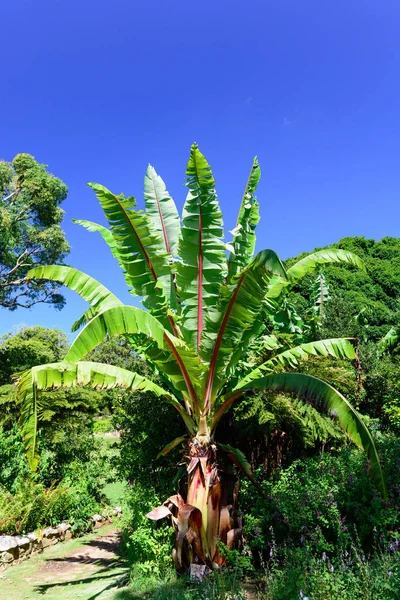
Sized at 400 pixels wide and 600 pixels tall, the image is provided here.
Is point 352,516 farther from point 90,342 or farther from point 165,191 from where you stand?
point 165,191

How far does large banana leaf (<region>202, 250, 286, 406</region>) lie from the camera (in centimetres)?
463

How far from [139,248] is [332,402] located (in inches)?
123

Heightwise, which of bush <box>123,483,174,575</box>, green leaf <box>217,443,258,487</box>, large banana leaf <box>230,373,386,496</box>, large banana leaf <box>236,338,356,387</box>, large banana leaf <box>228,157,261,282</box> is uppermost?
large banana leaf <box>228,157,261,282</box>

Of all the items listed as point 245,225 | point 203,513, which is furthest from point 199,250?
point 203,513

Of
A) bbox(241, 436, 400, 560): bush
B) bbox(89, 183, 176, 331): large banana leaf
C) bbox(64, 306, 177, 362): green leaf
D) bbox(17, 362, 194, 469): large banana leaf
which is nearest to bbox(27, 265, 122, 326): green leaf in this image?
bbox(89, 183, 176, 331): large banana leaf

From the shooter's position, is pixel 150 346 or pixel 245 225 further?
pixel 245 225

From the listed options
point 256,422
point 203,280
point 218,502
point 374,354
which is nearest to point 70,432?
point 256,422

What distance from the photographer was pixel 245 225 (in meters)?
5.75

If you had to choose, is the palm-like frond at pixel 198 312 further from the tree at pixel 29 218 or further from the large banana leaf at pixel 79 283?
the tree at pixel 29 218

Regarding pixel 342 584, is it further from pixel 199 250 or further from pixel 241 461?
pixel 199 250

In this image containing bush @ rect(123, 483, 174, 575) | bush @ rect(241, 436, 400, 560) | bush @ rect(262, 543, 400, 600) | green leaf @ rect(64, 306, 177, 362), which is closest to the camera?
bush @ rect(262, 543, 400, 600)

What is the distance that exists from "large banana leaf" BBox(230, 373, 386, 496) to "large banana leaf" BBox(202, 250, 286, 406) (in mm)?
598

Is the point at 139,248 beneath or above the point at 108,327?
above

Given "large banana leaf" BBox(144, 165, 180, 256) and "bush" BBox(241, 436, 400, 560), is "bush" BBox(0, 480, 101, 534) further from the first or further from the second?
"large banana leaf" BBox(144, 165, 180, 256)
